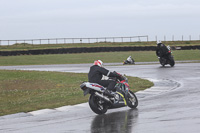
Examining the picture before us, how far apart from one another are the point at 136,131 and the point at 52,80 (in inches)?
675

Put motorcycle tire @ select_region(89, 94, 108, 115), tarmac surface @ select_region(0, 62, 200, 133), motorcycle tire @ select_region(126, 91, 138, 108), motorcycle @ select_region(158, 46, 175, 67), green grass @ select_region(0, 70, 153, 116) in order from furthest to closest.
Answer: motorcycle @ select_region(158, 46, 175, 67)
green grass @ select_region(0, 70, 153, 116)
motorcycle tire @ select_region(126, 91, 138, 108)
motorcycle tire @ select_region(89, 94, 108, 115)
tarmac surface @ select_region(0, 62, 200, 133)

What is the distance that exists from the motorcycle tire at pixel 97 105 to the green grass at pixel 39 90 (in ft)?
8.15

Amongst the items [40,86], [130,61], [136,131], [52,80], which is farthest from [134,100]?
[130,61]

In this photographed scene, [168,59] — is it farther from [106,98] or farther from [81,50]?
[81,50]

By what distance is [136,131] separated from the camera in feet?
30.9

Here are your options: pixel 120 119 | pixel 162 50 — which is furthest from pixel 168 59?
pixel 120 119

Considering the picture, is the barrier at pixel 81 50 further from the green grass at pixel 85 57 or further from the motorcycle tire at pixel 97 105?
the motorcycle tire at pixel 97 105

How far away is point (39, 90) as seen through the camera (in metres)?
21.7

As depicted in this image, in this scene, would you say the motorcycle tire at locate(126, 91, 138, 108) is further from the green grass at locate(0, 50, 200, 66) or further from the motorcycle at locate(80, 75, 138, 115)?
the green grass at locate(0, 50, 200, 66)

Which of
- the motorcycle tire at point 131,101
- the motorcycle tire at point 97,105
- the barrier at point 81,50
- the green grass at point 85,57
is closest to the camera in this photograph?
the motorcycle tire at point 97,105

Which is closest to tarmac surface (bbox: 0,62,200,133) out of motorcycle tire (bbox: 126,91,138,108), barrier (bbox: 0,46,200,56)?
motorcycle tire (bbox: 126,91,138,108)

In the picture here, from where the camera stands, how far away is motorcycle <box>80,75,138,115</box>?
12.6m

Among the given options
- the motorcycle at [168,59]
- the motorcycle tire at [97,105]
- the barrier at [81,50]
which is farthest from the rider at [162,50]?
the barrier at [81,50]

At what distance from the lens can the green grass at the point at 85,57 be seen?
177ft
